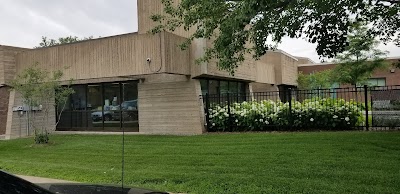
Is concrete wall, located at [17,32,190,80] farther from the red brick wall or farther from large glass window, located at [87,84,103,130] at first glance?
the red brick wall

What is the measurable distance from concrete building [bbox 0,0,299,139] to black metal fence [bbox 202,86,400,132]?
3.29ft

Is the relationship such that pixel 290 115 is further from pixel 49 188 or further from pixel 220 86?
pixel 49 188

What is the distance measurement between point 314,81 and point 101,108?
2024 centimetres

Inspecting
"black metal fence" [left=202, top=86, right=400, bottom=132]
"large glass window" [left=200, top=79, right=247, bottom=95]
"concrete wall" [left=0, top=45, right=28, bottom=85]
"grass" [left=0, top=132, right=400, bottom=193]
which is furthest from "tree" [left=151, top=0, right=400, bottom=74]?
"concrete wall" [left=0, top=45, right=28, bottom=85]

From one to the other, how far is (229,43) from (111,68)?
30.1 ft

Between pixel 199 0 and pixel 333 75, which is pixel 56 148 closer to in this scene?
pixel 199 0

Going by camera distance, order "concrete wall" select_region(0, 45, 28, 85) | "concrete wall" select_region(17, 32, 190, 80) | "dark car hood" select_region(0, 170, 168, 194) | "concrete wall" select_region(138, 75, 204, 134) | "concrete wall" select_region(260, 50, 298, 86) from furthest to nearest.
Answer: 1. "concrete wall" select_region(260, 50, 298, 86)
2. "concrete wall" select_region(0, 45, 28, 85)
3. "concrete wall" select_region(138, 75, 204, 134)
4. "concrete wall" select_region(17, 32, 190, 80)
5. "dark car hood" select_region(0, 170, 168, 194)

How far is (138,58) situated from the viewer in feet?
48.6

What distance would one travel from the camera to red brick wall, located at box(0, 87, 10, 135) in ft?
61.3

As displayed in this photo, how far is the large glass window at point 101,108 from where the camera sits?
17.7 meters

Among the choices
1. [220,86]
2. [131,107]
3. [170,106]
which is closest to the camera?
[170,106]

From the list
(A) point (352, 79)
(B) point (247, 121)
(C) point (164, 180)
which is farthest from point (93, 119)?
(A) point (352, 79)

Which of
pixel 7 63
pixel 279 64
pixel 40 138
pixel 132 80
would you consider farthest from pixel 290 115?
pixel 279 64

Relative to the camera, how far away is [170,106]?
1627cm
